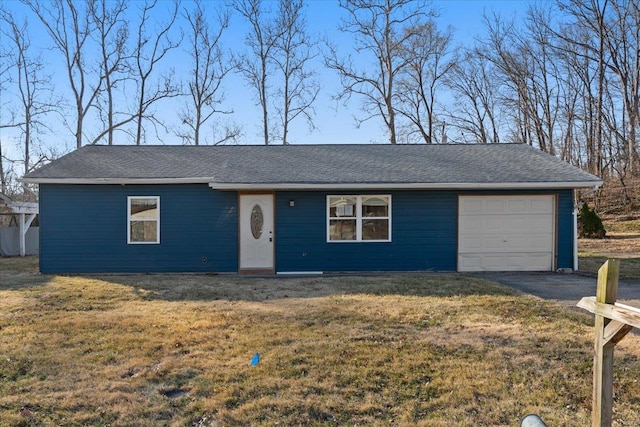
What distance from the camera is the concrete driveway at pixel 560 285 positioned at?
26.3ft

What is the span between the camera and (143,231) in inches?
448

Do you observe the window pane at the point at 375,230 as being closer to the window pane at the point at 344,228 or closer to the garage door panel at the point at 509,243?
the window pane at the point at 344,228

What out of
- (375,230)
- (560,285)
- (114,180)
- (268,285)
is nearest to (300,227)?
(375,230)

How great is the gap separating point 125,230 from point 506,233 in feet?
31.0

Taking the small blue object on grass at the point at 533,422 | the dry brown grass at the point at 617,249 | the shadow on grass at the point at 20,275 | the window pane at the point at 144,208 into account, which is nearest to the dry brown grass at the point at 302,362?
the small blue object on grass at the point at 533,422

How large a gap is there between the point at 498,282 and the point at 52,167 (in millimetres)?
11179

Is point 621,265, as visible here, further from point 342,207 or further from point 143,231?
point 143,231

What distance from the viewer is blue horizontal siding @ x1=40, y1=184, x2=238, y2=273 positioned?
11.3 metres

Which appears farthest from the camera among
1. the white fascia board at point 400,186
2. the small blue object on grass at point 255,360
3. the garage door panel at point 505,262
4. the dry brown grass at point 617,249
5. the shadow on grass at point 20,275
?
the dry brown grass at point 617,249

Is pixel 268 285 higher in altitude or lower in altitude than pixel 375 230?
lower

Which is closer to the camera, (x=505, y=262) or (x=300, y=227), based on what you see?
(x=300, y=227)

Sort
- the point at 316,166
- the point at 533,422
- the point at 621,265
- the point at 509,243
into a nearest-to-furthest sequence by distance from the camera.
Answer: the point at 533,422 → the point at 509,243 → the point at 316,166 → the point at 621,265

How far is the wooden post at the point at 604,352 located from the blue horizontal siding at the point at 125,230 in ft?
30.1

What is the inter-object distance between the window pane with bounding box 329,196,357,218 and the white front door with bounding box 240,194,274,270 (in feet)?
5.07
